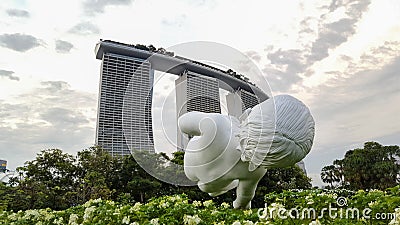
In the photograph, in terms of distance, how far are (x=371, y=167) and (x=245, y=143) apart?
15.1 m

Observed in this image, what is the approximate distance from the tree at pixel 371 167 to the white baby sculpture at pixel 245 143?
14.1 metres

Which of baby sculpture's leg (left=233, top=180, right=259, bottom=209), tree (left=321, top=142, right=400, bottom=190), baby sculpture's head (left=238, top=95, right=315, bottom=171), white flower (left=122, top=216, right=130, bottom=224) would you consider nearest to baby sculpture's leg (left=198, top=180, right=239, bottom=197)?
baby sculpture's leg (left=233, top=180, right=259, bottom=209)

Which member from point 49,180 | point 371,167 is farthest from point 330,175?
point 49,180

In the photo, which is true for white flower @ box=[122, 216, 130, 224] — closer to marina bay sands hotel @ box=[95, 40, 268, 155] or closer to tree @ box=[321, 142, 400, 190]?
marina bay sands hotel @ box=[95, 40, 268, 155]

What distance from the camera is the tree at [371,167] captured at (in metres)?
15.8

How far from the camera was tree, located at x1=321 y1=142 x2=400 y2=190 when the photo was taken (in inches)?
620

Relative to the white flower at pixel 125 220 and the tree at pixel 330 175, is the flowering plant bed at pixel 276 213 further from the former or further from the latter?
the tree at pixel 330 175

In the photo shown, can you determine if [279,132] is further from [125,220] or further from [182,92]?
[125,220]

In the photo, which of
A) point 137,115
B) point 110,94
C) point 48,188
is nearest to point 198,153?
point 137,115

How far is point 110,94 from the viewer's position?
4.89 meters

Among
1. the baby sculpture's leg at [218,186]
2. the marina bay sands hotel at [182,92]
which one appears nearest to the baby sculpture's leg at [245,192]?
the baby sculpture's leg at [218,186]

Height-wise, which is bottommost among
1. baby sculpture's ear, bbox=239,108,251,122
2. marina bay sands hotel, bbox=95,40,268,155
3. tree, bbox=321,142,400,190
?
baby sculpture's ear, bbox=239,108,251,122

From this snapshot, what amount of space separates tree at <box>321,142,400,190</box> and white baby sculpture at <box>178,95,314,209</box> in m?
14.1

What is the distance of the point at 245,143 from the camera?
10.7ft
